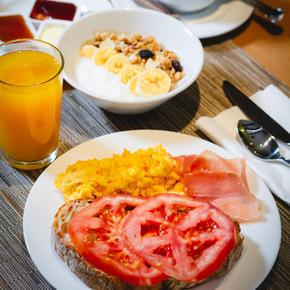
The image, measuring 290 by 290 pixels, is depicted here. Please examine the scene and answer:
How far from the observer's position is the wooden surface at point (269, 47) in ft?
6.75

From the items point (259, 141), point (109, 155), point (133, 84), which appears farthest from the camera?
point (133, 84)

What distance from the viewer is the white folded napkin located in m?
1.57

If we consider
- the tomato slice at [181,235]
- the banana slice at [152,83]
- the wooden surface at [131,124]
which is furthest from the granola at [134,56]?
the tomato slice at [181,235]

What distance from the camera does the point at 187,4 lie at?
7.13ft

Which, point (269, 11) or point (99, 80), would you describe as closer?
point (99, 80)

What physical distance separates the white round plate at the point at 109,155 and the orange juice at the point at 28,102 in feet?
0.35

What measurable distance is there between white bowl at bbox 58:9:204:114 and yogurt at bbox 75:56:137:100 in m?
0.03

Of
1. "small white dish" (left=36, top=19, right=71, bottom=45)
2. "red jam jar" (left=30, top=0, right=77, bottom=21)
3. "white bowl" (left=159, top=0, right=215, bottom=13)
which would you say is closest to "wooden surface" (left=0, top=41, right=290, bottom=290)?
"white bowl" (left=159, top=0, right=215, bottom=13)

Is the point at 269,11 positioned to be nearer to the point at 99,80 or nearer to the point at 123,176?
the point at 99,80

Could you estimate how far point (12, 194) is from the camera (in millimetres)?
1516

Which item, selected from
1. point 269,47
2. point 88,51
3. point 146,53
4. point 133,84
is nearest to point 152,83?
point 133,84

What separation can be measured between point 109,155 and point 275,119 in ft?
2.17

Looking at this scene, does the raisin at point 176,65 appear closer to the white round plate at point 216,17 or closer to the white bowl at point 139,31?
the white bowl at point 139,31

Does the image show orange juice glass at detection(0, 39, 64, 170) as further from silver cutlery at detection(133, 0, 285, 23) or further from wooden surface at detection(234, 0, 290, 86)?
wooden surface at detection(234, 0, 290, 86)
